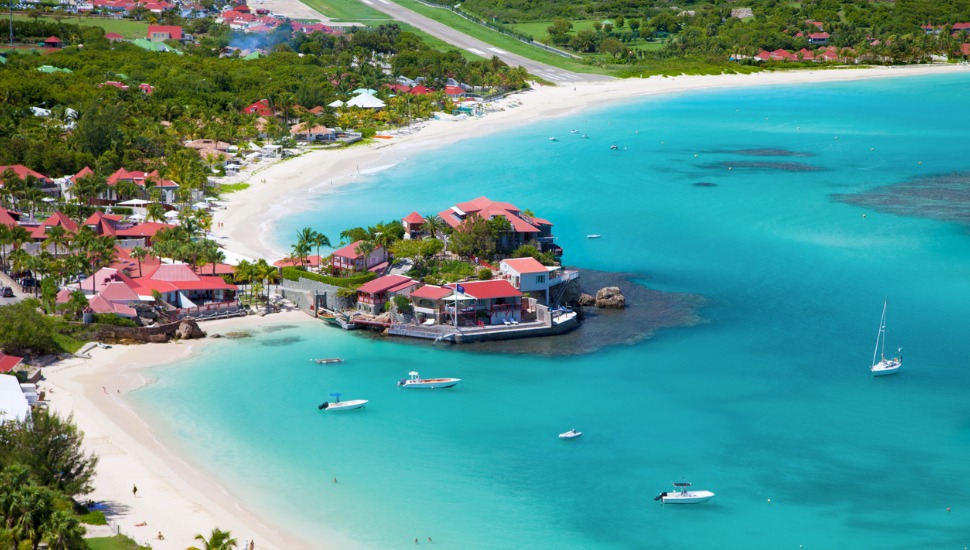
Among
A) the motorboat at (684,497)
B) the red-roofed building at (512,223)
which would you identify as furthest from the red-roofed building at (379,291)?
the motorboat at (684,497)

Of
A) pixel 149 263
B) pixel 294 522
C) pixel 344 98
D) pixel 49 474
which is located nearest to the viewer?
pixel 49 474

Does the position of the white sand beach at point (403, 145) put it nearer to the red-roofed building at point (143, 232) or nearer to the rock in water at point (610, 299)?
the red-roofed building at point (143, 232)

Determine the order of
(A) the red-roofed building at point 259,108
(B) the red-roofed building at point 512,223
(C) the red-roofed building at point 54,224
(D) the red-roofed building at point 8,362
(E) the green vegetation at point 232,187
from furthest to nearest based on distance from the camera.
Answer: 1. (A) the red-roofed building at point 259,108
2. (E) the green vegetation at point 232,187
3. (B) the red-roofed building at point 512,223
4. (C) the red-roofed building at point 54,224
5. (D) the red-roofed building at point 8,362

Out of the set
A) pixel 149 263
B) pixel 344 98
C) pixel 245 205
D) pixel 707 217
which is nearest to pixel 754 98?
pixel 344 98

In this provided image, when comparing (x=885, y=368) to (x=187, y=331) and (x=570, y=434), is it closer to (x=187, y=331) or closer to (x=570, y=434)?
(x=570, y=434)

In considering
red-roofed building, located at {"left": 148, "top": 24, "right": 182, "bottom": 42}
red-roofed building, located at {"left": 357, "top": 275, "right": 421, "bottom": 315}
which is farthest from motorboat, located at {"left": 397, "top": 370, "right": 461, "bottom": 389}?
red-roofed building, located at {"left": 148, "top": 24, "right": 182, "bottom": 42}

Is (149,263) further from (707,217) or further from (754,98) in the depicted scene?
(754,98)
